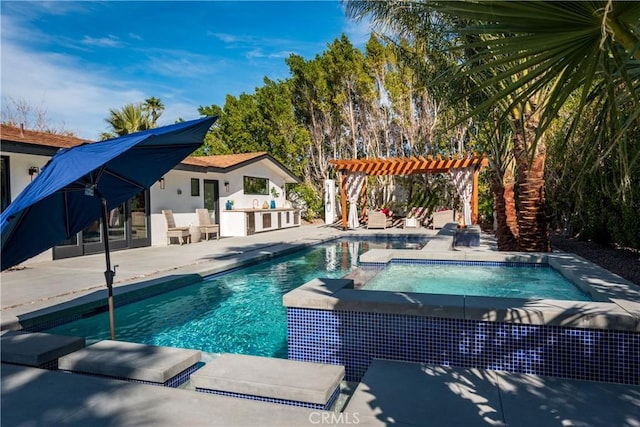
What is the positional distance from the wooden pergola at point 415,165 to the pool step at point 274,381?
15.3 meters

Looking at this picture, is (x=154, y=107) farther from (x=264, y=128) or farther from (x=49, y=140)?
(x=49, y=140)

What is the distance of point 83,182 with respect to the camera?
4.64 m

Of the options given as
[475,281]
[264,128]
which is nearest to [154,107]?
[264,128]

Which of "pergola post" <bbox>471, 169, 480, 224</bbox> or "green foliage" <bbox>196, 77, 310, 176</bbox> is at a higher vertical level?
"green foliage" <bbox>196, 77, 310, 176</bbox>

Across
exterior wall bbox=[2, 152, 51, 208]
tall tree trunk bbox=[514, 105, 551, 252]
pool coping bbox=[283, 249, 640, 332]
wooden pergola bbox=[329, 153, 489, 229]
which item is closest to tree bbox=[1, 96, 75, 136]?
exterior wall bbox=[2, 152, 51, 208]

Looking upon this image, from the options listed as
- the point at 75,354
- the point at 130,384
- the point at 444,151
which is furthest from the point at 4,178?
the point at 444,151

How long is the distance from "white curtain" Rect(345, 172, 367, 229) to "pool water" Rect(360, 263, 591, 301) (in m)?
11.4

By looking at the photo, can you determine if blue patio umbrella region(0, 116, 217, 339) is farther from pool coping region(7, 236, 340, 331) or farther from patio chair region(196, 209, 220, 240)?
patio chair region(196, 209, 220, 240)

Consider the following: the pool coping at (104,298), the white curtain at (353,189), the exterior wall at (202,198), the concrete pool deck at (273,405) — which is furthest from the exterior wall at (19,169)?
the white curtain at (353,189)

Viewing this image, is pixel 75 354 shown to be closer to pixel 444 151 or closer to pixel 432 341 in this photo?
pixel 432 341

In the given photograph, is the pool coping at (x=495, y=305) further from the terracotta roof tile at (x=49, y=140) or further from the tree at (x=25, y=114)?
the tree at (x=25, y=114)

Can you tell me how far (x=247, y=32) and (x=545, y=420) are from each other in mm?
17488

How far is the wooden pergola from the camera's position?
57.8 ft

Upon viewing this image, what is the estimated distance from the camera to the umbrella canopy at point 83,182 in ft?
12.3
